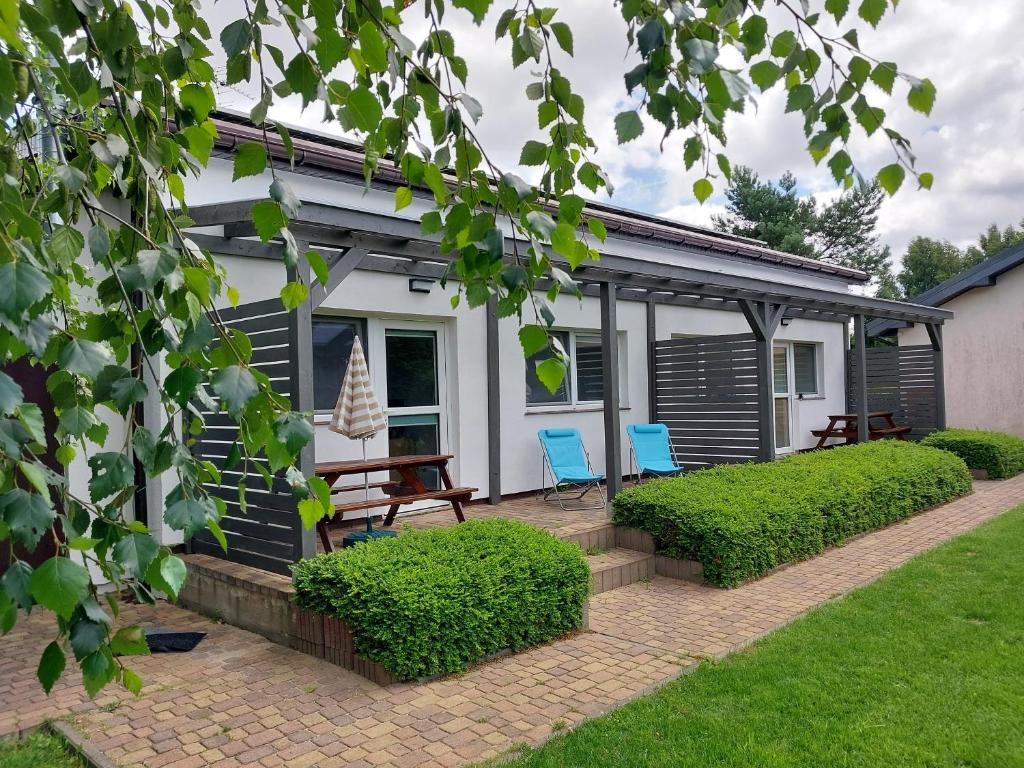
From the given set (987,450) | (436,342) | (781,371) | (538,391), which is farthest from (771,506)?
(781,371)

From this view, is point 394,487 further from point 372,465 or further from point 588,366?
point 588,366

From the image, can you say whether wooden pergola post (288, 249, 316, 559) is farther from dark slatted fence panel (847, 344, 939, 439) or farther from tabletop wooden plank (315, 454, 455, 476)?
dark slatted fence panel (847, 344, 939, 439)

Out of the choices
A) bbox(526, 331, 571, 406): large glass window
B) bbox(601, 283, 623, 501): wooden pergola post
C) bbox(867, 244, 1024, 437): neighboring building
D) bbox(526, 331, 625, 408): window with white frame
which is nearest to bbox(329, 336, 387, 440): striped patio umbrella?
bbox(601, 283, 623, 501): wooden pergola post

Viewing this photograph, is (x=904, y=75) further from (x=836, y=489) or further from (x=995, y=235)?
(x=995, y=235)

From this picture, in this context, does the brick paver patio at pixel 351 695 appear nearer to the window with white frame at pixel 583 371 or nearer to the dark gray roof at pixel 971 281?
the window with white frame at pixel 583 371

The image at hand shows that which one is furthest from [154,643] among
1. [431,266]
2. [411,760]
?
[431,266]

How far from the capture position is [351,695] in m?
4.30

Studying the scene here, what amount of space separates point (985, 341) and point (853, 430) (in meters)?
5.44

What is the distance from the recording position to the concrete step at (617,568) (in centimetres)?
646

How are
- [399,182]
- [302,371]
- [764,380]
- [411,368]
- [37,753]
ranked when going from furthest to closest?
1. [764,380]
2. [399,182]
3. [411,368]
4. [302,371]
5. [37,753]

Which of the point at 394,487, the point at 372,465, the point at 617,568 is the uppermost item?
the point at 372,465

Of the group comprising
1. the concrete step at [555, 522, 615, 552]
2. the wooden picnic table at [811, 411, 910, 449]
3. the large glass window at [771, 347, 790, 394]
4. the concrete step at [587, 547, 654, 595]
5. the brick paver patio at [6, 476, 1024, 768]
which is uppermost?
the large glass window at [771, 347, 790, 394]

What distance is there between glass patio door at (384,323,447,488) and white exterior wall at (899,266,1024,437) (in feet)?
42.1

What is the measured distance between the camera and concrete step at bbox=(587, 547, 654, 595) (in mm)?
6465
